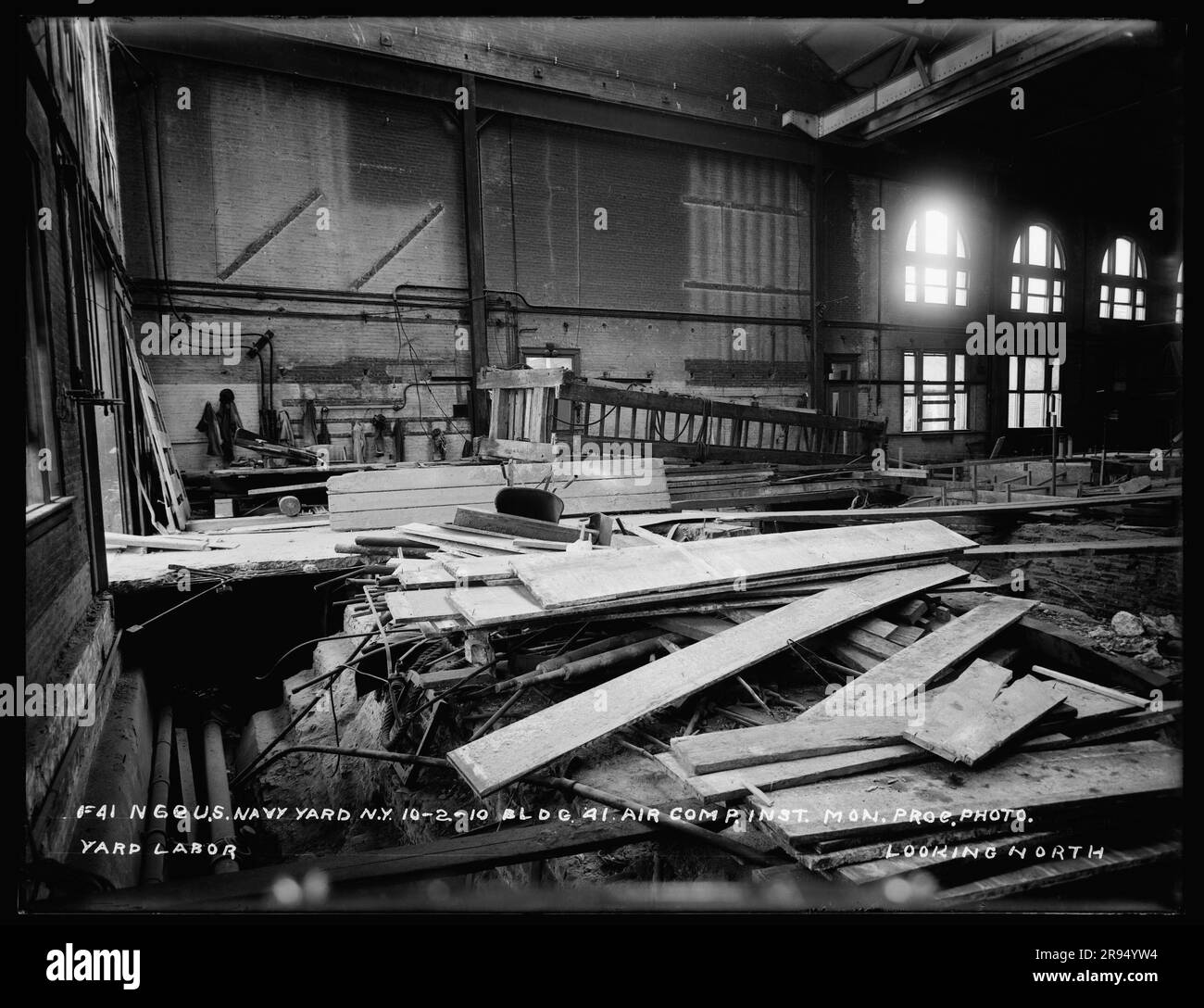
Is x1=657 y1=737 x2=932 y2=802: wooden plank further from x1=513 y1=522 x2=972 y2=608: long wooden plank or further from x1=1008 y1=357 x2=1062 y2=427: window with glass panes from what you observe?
x1=1008 y1=357 x2=1062 y2=427: window with glass panes

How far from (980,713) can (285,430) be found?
10.3 m

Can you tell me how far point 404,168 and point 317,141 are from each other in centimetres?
131

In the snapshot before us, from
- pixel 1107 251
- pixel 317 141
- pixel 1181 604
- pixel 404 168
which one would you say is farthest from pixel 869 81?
pixel 1181 604

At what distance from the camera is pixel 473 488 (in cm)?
739

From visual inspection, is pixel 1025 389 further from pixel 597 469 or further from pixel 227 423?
pixel 227 423

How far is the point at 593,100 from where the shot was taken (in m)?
12.6

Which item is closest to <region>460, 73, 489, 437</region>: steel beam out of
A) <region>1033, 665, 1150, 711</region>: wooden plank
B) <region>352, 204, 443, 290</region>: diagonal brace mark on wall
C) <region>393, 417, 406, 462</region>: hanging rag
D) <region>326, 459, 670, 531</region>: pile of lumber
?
<region>352, 204, 443, 290</region>: diagonal brace mark on wall

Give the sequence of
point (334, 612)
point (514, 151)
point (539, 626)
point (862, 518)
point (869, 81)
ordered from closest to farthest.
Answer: point (539, 626), point (334, 612), point (862, 518), point (514, 151), point (869, 81)

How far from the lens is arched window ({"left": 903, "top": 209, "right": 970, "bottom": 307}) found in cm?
1587

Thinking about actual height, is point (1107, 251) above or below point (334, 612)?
above

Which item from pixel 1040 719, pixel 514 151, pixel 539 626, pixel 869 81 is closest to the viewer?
pixel 1040 719

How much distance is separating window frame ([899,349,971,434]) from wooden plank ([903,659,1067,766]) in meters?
14.2

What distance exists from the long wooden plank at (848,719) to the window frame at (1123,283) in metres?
18.0
